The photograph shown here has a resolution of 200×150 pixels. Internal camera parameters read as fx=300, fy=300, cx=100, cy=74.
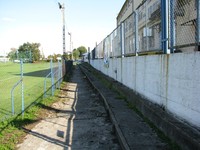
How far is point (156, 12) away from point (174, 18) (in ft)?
5.25

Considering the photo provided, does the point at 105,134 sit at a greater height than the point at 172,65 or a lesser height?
lesser

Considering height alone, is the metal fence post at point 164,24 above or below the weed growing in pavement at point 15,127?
above

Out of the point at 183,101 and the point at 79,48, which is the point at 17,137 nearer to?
the point at 183,101

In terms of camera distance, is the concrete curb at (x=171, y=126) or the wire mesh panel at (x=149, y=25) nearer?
the concrete curb at (x=171, y=126)

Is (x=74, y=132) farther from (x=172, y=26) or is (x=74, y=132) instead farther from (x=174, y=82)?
(x=172, y=26)

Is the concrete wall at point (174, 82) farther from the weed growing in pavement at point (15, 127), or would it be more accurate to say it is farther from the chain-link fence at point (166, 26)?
the weed growing in pavement at point (15, 127)

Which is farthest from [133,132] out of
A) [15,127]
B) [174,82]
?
[15,127]

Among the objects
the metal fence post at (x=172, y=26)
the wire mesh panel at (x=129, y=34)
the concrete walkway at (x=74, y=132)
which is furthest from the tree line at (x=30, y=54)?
the metal fence post at (x=172, y=26)

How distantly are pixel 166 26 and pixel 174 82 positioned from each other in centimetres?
150

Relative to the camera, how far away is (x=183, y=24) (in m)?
6.02

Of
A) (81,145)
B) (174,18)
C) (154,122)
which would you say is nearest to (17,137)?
(81,145)

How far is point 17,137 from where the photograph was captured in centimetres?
711

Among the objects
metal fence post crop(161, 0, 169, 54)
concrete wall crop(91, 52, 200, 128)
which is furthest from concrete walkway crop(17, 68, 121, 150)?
metal fence post crop(161, 0, 169, 54)

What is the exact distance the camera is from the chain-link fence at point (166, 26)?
5.59 m
